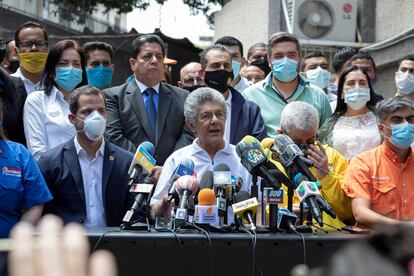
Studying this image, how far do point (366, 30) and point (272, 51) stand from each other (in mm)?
5884

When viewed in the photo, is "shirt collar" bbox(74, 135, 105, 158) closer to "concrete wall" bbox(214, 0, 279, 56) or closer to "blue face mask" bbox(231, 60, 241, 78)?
"blue face mask" bbox(231, 60, 241, 78)

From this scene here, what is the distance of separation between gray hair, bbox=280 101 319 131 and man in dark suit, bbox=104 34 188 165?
1091 mm

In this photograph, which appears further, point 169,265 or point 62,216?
point 62,216

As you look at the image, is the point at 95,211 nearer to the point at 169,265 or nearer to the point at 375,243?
the point at 169,265

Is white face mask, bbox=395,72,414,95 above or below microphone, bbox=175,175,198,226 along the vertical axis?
above

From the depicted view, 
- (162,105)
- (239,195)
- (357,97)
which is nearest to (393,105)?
(357,97)

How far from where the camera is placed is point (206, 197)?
4070mm

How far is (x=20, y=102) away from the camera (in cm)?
589

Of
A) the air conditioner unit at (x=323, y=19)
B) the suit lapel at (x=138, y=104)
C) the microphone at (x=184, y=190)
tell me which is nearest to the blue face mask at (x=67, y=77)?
the suit lapel at (x=138, y=104)

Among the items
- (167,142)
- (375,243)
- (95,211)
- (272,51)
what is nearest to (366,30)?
(272,51)

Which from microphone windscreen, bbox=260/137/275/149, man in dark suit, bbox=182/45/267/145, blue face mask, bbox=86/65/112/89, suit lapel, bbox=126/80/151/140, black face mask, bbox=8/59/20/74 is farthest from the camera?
black face mask, bbox=8/59/20/74

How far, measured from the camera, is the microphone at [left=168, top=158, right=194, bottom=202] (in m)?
4.29

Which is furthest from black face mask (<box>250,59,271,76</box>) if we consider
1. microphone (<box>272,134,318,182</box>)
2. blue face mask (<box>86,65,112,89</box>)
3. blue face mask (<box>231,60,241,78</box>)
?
microphone (<box>272,134,318,182</box>)

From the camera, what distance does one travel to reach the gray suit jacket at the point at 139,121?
589cm
